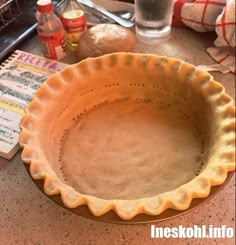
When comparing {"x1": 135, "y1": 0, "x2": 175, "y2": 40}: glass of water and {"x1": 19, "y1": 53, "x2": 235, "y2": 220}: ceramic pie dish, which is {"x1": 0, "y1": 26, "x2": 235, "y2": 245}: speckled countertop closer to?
{"x1": 19, "y1": 53, "x2": 235, "y2": 220}: ceramic pie dish

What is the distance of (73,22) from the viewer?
23.7 inches

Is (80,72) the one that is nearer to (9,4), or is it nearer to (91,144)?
(91,144)

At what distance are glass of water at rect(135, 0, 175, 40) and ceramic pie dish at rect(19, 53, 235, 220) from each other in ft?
0.62

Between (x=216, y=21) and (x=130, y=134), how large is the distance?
0.26 m

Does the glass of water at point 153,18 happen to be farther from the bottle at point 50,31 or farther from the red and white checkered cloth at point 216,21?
the bottle at point 50,31

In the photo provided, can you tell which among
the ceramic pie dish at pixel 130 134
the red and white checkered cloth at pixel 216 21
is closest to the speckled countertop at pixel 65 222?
the ceramic pie dish at pixel 130 134

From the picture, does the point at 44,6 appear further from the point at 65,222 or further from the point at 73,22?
the point at 65,222

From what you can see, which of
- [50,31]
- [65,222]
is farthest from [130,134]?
[50,31]

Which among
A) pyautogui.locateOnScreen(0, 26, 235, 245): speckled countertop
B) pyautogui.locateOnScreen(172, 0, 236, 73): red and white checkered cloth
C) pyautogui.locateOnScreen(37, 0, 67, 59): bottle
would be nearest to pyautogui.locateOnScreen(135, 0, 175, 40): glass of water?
pyautogui.locateOnScreen(172, 0, 236, 73): red and white checkered cloth

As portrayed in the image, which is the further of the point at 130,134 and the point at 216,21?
the point at 216,21

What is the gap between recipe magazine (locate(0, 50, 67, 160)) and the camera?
1.59 feet

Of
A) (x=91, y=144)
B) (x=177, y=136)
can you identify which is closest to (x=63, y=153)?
(x=91, y=144)

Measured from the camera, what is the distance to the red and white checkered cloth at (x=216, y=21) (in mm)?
555

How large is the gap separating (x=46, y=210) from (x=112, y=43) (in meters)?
0.29
